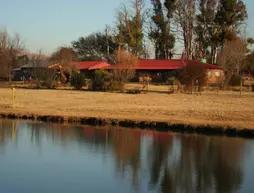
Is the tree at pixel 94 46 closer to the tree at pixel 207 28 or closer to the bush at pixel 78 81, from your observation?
the tree at pixel 207 28

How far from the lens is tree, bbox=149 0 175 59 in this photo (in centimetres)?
9942

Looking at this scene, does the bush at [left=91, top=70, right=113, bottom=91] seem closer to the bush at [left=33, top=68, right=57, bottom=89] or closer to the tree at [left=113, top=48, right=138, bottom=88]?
the tree at [left=113, top=48, right=138, bottom=88]

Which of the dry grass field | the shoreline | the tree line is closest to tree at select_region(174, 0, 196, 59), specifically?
→ the tree line

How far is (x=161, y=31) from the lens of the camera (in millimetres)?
101375

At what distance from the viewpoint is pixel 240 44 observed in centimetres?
8800

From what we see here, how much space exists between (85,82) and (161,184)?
4956 centimetres

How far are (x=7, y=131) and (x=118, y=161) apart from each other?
387 inches

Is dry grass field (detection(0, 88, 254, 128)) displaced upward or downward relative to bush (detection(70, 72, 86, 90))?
downward

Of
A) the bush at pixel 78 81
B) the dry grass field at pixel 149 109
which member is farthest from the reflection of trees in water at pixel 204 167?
the bush at pixel 78 81

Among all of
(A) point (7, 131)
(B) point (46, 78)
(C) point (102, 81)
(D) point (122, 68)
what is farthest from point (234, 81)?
(A) point (7, 131)

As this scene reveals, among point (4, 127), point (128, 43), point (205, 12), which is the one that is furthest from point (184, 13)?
point (4, 127)

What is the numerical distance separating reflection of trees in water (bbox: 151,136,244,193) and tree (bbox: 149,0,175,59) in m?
72.5

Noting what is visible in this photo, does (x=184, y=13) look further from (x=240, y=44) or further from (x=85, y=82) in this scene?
(x=85, y=82)

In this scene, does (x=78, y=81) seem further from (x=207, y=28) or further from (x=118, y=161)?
(x=118, y=161)
